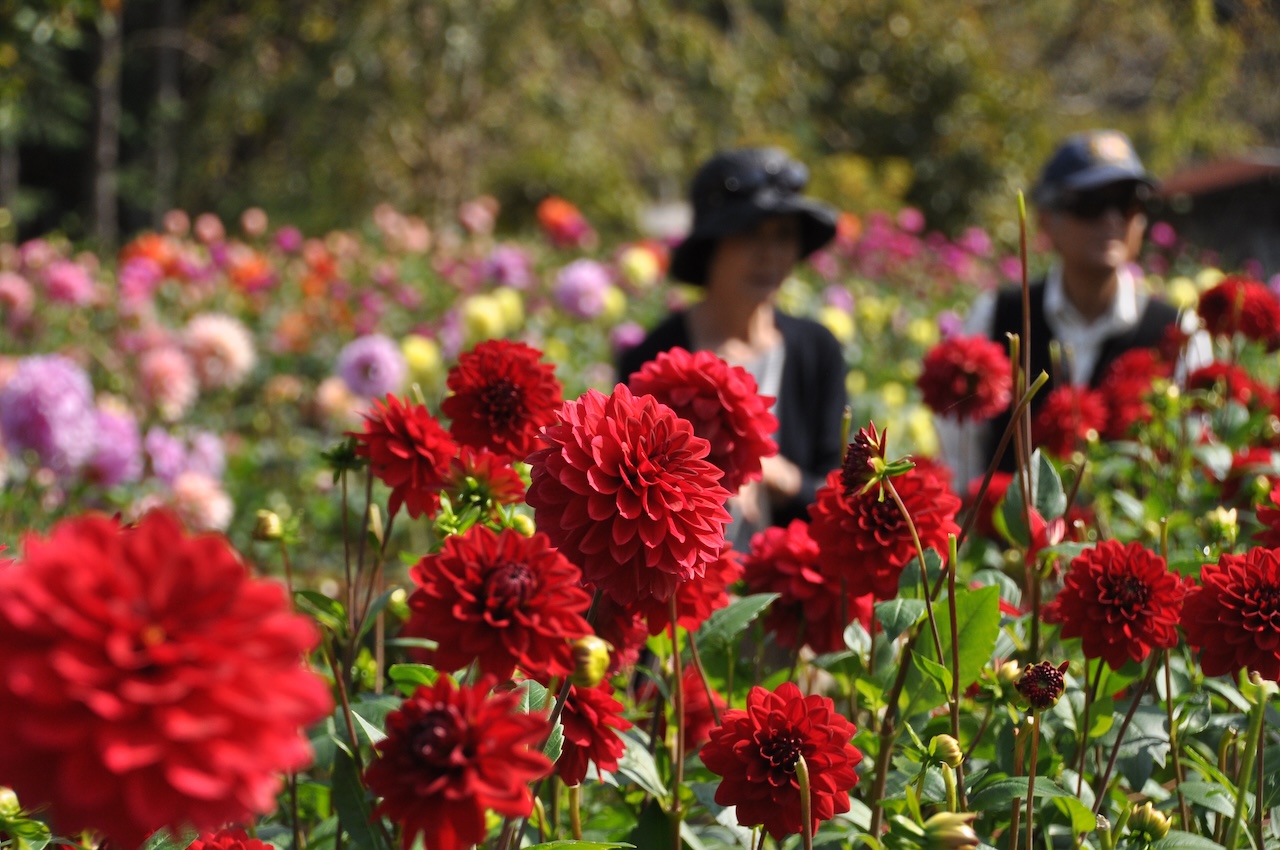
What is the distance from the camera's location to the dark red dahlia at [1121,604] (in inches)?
32.7

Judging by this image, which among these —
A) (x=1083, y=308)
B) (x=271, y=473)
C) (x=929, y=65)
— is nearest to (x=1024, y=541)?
(x=1083, y=308)

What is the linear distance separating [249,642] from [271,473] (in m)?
3.66

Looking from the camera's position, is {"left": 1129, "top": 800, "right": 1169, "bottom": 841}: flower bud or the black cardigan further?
the black cardigan

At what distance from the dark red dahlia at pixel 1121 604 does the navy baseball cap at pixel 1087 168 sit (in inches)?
65.2

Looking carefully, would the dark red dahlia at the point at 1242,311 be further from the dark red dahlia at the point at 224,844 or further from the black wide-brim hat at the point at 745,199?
the dark red dahlia at the point at 224,844

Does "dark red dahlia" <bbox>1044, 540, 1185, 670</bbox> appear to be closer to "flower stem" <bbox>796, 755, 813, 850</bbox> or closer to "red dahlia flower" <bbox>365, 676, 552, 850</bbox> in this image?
"flower stem" <bbox>796, 755, 813, 850</bbox>

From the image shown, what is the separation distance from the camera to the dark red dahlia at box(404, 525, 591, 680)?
622 mm

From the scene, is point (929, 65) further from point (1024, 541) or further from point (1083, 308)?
point (1024, 541)

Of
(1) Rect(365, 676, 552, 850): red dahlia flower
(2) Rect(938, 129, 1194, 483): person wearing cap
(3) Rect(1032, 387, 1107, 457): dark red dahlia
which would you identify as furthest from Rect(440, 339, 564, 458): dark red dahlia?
(2) Rect(938, 129, 1194, 483): person wearing cap

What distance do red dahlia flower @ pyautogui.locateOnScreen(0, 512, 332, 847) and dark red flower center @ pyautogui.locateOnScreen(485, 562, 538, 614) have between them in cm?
19

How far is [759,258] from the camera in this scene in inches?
91.1

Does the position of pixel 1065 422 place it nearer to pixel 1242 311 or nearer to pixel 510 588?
pixel 1242 311

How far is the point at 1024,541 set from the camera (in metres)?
1.00

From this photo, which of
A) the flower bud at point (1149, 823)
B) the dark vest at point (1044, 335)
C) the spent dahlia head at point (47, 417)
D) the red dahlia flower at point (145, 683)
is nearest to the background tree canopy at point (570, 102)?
the dark vest at point (1044, 335)
